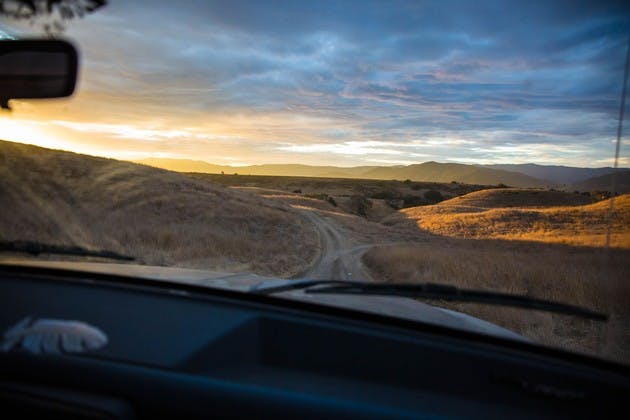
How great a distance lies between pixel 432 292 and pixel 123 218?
4.65 meters

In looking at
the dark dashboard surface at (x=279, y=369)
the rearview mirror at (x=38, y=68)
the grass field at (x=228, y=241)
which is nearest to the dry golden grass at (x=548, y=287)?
the grass field at (x=228, y=241)

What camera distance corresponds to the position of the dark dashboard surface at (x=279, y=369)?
1.56 m

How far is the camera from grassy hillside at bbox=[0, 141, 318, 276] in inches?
134

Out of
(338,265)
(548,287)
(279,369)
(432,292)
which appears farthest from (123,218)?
(548,287)

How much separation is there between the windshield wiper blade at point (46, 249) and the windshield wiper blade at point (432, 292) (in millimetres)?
1280

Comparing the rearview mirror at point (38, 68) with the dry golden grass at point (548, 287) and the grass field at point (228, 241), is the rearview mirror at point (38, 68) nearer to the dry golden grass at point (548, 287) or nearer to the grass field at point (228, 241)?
the grass field at point (228, 241)

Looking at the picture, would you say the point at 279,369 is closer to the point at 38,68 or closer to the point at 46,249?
the point at 46,249

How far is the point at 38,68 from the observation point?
269 cm

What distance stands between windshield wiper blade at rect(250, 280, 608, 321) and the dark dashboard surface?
11.6 inches

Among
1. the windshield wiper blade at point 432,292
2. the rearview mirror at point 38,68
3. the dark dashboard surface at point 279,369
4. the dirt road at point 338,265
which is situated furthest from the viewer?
the dirt road at point 338,265

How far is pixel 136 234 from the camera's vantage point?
18.4ft

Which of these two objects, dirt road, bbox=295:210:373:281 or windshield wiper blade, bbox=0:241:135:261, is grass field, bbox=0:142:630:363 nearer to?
windshield wiper blade, bbox=0:241:135:261

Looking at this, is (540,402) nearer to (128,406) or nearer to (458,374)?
(458,374)

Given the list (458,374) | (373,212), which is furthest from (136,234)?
(373,212)
